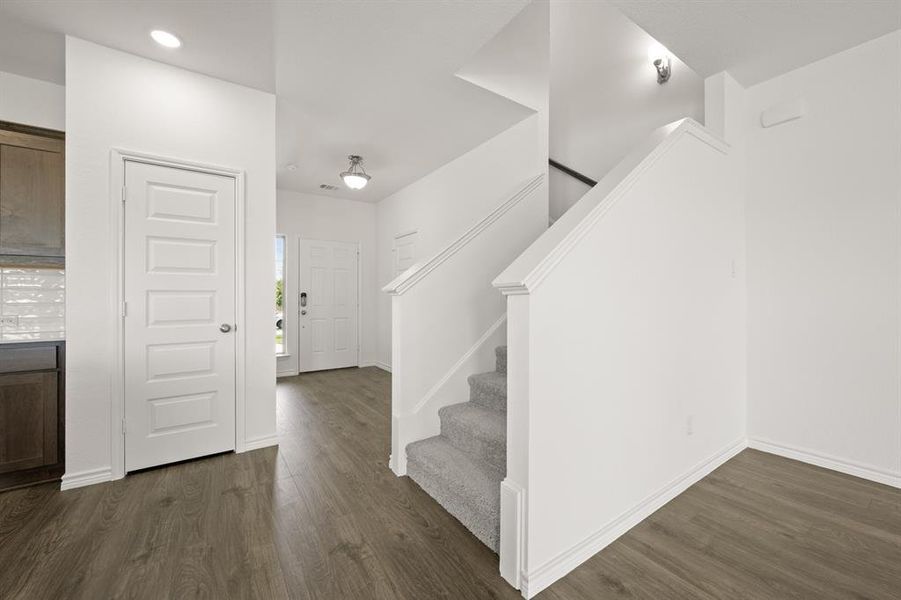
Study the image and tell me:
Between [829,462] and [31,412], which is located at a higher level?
[31,412]

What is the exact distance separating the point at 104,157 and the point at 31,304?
114cm

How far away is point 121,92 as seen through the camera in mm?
2471

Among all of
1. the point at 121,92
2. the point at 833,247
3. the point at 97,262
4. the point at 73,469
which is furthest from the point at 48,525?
the point at 833,247

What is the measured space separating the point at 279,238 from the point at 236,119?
2928 mm

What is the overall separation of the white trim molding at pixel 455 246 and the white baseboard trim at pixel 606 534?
5.23ft

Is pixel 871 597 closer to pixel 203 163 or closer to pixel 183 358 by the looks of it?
pixel 183 358

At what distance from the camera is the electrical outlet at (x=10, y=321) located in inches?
97.6

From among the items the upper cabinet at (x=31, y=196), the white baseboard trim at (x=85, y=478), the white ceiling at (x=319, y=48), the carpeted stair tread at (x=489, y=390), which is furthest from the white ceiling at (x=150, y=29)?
the white baseboard trim at (x=85, y=478)

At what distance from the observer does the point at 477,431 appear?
86.9 inches

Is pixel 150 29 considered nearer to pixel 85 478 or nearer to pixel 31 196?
pixel 31 196

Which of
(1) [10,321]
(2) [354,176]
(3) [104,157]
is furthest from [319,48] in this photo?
(1) [10,321]

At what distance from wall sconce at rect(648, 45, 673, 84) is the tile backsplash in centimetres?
456

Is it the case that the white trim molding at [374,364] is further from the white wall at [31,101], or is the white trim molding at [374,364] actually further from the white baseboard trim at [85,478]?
the white wall at [31,101]

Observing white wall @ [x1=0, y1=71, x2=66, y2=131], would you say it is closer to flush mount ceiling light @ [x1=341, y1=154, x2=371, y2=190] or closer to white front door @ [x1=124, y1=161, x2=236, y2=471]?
white front door @ [x1=124, y1=161, x2=236, y2=471]
